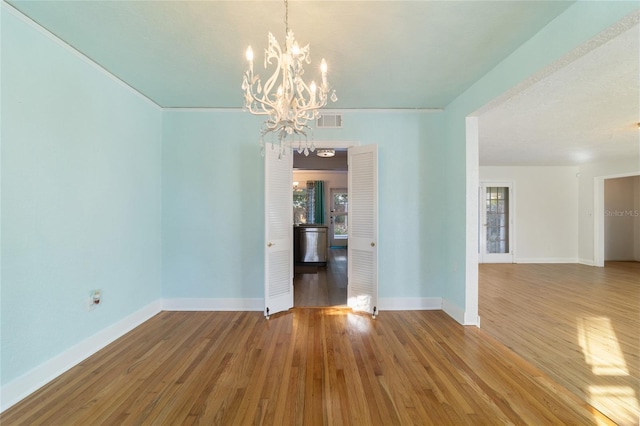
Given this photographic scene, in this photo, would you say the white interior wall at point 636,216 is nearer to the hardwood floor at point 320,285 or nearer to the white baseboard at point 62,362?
the hardwood floor at point 320,285

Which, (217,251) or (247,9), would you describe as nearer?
(247,9)

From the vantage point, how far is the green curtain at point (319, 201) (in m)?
9.23

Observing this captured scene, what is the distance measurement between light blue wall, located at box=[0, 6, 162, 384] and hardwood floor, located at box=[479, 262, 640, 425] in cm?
402

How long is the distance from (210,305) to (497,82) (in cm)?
412

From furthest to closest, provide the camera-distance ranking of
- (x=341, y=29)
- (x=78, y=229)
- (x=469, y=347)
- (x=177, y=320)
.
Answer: (x=177, y=320) < (x=469, y=347) < (x=78, y=229) < (x=341, y=29)

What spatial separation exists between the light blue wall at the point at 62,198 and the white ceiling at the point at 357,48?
29cm

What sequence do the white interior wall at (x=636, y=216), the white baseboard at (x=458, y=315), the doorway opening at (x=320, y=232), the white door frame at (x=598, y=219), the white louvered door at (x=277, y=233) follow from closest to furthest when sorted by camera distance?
the white baseboard at (x=458, y=315), the white louvered door at (x=277, y=233), the doorway opening at (x=320, y=232), the white door frame at (x=598, y=219), the white interior wall at (x=636, y=216)

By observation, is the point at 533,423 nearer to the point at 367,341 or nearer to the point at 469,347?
the point at 469,347

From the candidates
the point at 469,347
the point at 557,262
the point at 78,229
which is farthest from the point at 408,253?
the point at 557,262

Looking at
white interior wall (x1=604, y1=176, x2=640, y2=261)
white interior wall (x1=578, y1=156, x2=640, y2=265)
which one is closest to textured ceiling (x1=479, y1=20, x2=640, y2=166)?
white interior wall (x1=578, y1=156, x2=640, y2=265)

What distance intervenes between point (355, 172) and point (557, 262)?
711 cm

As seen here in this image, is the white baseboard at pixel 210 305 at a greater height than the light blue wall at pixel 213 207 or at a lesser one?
lesser

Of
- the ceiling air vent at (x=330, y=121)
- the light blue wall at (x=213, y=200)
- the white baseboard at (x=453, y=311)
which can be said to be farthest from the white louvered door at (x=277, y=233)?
the white baseboard at (x=453, y=311)

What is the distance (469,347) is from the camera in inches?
97.0
